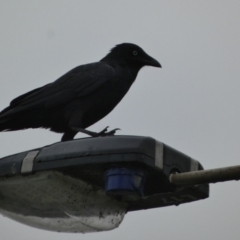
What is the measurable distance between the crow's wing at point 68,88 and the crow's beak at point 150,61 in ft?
1.96

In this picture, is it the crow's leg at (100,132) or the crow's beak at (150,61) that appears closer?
the crow's leg at (100,132)

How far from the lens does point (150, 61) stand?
871 centimetres

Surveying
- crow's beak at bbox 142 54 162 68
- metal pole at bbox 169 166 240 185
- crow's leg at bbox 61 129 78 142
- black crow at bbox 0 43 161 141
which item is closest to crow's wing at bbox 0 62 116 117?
black crow at bbox 0 43 161 141

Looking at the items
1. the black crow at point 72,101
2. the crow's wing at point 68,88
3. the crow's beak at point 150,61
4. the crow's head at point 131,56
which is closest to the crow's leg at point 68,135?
the black crow at point 72,101

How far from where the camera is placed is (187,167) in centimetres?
432

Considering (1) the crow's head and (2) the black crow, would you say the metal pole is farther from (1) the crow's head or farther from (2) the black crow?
(1) the crow's head

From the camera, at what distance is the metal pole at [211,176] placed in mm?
3471

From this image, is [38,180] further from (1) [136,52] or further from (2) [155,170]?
(1) [136,52]

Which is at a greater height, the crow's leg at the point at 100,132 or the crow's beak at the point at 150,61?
the crow's beak at the point at 150,61

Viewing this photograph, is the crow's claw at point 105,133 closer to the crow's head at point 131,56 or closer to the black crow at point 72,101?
the black crow at point 72,101

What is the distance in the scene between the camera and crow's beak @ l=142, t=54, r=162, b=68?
28.4 feet

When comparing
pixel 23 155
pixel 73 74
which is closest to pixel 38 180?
pixel 23 155

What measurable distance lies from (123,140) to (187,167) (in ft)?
1.65

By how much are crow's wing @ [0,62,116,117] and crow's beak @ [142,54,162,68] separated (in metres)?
0.60
